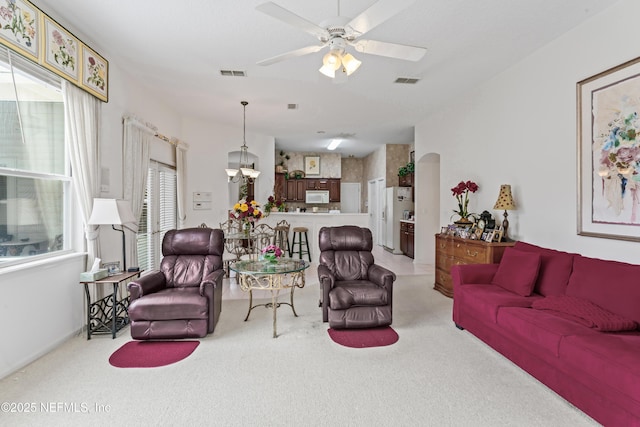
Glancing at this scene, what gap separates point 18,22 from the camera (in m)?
2.52

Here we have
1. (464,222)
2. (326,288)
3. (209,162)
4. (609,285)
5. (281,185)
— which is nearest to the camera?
(609,285)

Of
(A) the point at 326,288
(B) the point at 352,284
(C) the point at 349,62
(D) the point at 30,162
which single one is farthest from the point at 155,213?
(C) the point at 349,62

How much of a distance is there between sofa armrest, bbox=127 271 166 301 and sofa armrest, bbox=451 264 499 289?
324 centimetres

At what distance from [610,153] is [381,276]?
2400mm

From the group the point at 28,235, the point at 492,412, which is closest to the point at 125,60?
the point at 28,235

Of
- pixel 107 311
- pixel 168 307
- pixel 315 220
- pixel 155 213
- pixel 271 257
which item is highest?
pixel 155 213

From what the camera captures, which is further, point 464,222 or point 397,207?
point 397,207

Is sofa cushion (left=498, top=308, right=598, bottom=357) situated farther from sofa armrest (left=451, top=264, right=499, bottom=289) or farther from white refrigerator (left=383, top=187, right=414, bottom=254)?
white refrigerator (left=383, top=187, right=414, bottom=254)

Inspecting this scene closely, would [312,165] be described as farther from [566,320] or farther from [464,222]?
[566,320]

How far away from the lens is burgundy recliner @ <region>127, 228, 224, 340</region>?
3.09 meters

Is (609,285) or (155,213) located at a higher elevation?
(155,213)

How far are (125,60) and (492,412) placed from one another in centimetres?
506

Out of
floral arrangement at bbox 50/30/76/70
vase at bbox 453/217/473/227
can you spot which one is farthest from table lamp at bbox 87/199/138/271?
vase at bbox 453/217/473/227

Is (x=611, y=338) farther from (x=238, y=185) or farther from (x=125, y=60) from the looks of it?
(x=238, y=185)
